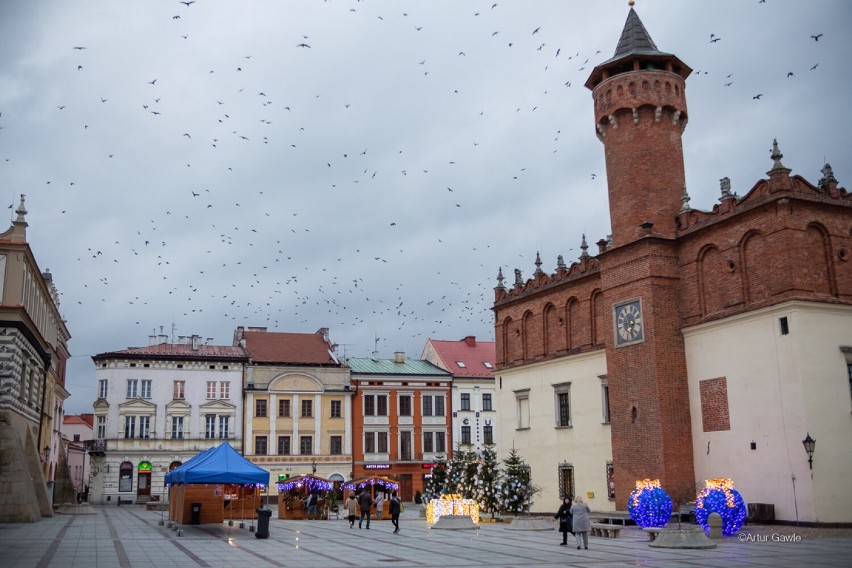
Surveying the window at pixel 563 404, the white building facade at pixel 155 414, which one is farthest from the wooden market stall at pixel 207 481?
the white building facade at pixel 155 414

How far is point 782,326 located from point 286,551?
54.8 ft

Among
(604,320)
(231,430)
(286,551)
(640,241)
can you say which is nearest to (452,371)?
(231,430)

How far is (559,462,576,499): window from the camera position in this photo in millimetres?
35312

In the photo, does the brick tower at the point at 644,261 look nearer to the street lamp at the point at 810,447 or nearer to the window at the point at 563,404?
the window at the point at 563,404

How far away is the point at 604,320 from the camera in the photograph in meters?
33.5

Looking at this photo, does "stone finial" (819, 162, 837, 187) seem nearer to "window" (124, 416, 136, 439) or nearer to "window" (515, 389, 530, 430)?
"window" (515, 389, 530, 430)

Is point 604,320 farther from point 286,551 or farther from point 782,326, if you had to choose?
point 286,551

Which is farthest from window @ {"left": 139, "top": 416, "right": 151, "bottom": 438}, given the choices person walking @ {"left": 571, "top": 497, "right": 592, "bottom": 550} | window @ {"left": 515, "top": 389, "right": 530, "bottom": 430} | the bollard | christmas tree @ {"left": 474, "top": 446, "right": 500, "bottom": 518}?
the bollard

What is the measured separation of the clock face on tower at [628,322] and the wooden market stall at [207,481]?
14236 millimetres

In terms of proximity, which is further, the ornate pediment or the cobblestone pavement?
the ornate pediment

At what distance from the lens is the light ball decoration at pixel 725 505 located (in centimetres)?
2314

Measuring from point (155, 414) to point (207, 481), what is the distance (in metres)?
33.3

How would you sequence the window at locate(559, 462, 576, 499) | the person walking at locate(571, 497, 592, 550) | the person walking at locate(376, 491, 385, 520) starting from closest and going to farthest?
the person walking at locate(571, 497, 592, 550) < the window at locate(559, 462, 576, 499) < the person walking at locate(376, 491, 385, 520)

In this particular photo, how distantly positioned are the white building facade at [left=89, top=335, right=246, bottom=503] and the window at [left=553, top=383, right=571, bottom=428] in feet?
95.2
